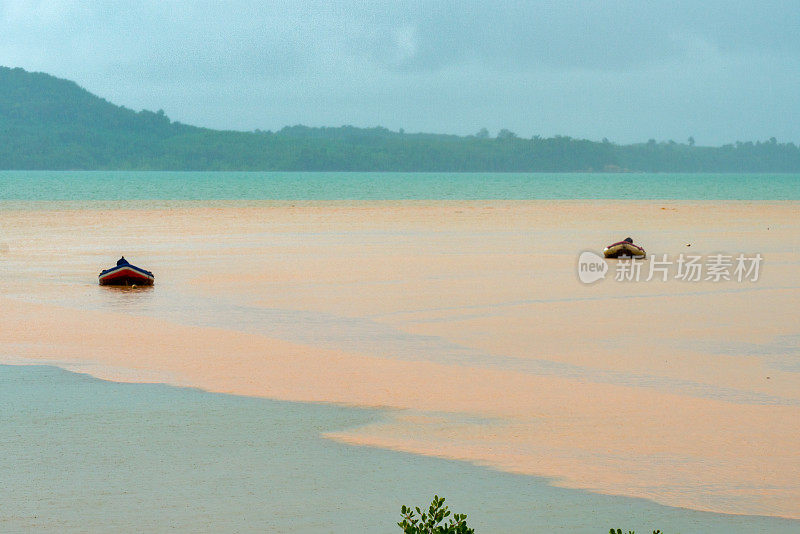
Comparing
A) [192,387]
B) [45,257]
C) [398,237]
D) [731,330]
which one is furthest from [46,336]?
[398,237]

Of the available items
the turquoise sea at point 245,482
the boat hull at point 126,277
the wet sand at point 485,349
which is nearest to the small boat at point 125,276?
the boat hull at point 126,277

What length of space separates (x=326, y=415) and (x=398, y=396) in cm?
128

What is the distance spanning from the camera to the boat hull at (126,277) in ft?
76.1

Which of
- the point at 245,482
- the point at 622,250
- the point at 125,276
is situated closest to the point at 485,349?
the point at 245,482

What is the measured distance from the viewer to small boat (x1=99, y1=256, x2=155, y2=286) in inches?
914

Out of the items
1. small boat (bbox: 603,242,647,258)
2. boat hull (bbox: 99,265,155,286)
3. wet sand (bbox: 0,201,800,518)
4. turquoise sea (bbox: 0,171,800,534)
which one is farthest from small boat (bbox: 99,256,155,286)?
small boat (bbox: 603,242,647,258)

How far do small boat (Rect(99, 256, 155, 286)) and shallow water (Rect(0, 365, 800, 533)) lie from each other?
11561mm

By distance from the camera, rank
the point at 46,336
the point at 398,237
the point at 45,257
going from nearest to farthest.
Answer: the point at 46,336 → the point at 45,257 → the point at 398,237

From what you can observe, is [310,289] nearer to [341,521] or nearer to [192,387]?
[192,387]

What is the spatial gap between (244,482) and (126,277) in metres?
15.1

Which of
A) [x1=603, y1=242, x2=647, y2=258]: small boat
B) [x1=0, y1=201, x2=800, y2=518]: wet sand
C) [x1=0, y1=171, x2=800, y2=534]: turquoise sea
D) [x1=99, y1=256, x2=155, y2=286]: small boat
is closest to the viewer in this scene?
[x1=0, y1=171, x2=800, y2=534]: turquoise sea

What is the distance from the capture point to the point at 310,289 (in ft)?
75.6

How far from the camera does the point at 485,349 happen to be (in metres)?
15.7

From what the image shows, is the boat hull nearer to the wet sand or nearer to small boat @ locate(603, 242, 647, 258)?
the wet sand
